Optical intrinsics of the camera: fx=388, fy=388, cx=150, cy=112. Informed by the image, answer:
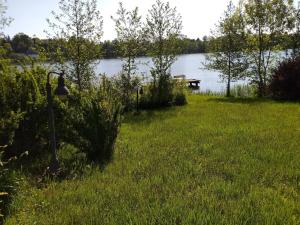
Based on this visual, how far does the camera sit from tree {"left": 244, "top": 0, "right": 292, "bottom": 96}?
71.2ft

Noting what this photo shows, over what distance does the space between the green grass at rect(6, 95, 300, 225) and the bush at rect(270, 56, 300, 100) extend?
30.5ft

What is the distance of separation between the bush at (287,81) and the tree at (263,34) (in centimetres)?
229

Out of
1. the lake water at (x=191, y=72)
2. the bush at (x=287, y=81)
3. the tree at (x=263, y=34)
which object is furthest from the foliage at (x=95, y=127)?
the tree at (x=263, y=34)

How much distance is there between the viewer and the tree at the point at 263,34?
21.7m

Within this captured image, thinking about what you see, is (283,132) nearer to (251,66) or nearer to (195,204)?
(195,204)

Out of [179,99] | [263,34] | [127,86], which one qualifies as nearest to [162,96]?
[179,99]

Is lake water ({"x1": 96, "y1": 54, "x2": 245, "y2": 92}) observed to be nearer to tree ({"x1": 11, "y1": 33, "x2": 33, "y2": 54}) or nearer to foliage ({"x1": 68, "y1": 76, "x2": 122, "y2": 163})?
tree ({"x1": 11, "y1": 33, "x2": 33, "y2": 54})

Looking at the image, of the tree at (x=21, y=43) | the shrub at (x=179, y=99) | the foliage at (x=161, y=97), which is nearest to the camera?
the foliage at (x=161, y=97)

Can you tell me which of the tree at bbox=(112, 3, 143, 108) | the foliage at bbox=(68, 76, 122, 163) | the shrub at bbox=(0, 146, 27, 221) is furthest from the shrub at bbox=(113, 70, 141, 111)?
the shrub at bbox=(0, 146, 27, 221)

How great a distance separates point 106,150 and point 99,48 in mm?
10028

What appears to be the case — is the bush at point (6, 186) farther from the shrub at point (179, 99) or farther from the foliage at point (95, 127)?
the shrub at point (179, 99)

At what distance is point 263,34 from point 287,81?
458 centimetres

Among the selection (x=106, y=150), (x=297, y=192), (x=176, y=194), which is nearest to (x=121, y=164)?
(x=106, y=150)

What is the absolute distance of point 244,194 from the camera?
538 centimetres
